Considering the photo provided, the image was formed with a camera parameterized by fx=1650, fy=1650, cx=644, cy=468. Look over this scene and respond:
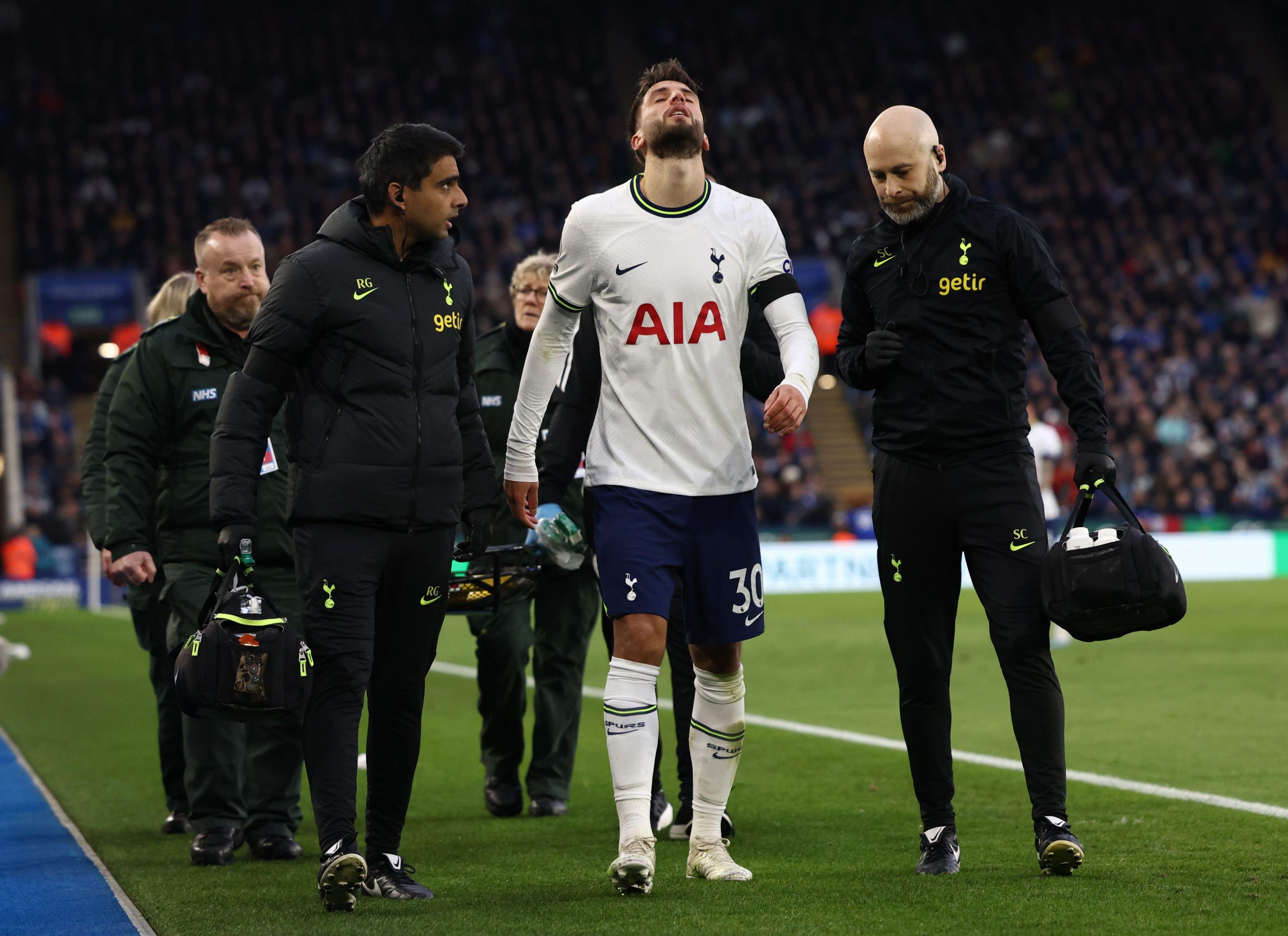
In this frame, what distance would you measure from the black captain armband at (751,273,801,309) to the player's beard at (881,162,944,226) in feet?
1.32

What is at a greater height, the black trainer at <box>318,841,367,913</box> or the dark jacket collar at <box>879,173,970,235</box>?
the dark jacket collar at <box>879,173,970,235</box>

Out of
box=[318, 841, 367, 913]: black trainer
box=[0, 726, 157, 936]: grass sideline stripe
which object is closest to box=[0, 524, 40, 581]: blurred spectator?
box=[0, 726, 157, 936]: grass sideline stripe

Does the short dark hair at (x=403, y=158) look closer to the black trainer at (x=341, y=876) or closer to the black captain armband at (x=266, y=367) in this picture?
the black captain armband at (x=266, y=367)

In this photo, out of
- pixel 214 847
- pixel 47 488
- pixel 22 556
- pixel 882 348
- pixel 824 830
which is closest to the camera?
pixel 882 348

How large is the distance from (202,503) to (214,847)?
1251mm

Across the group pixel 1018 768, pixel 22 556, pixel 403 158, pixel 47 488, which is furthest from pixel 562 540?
pixel 47 488

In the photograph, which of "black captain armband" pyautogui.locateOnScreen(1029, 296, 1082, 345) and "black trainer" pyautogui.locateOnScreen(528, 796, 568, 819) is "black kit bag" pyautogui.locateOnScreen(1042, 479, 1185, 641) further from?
"black trainer" pyautogui.locateOnScreen(528, 796, 568, 819)

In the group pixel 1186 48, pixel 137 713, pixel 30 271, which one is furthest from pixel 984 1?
pixel 137 713

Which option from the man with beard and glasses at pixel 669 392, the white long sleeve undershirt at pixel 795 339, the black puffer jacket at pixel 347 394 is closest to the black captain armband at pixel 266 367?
the black puffer jacket at pixel 347 394

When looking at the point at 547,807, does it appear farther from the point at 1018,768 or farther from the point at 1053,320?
the point at 1053,320

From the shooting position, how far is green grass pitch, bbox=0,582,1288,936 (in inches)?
176

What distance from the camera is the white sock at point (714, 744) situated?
16.3 feet

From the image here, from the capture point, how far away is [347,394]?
15.6 feet

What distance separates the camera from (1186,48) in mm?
38469
